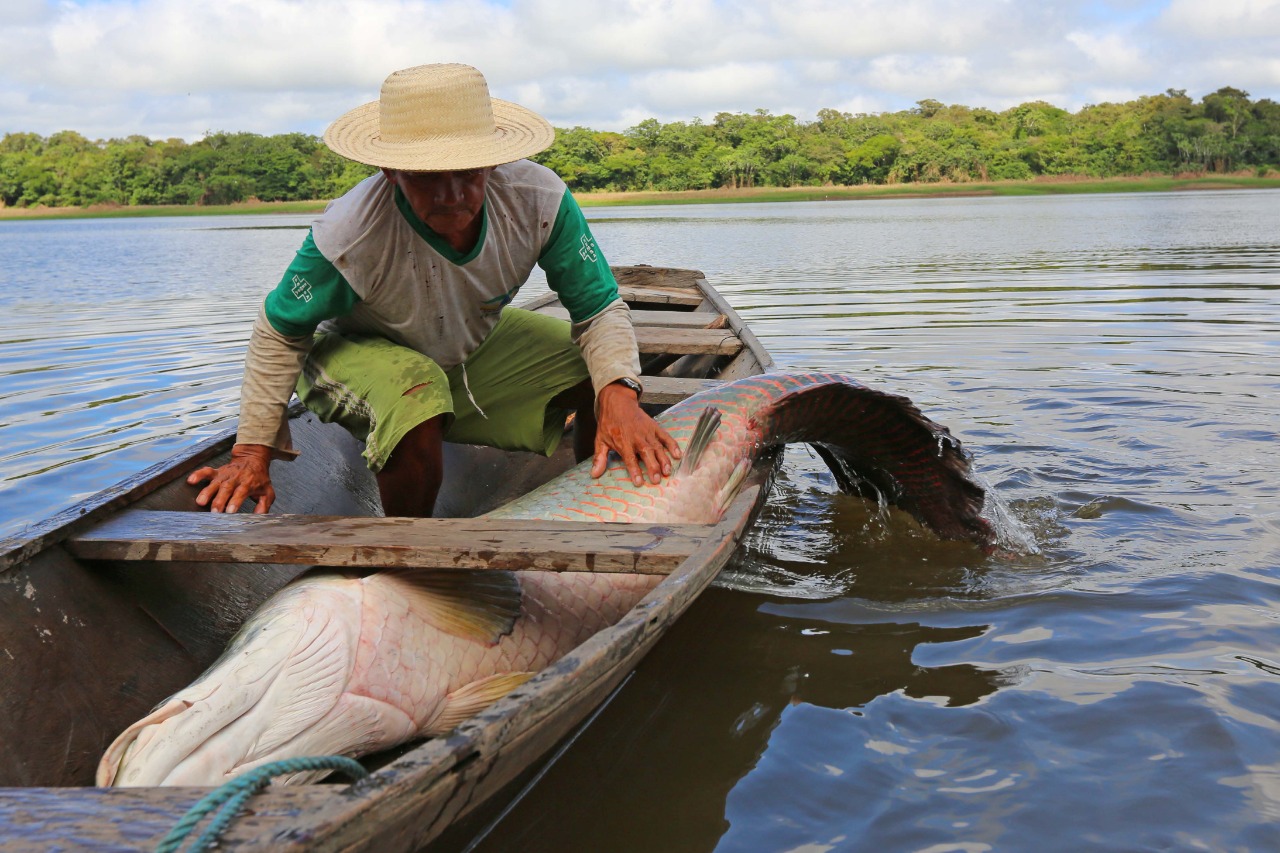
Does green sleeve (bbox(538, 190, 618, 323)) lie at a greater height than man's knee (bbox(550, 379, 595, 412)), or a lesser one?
greater

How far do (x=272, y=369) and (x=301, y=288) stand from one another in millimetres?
257

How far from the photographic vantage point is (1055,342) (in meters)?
7.62

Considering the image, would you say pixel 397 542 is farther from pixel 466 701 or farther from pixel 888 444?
pixel 888 444

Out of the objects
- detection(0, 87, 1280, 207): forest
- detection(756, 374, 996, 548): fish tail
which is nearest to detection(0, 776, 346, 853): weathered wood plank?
detection(756, 374, 996, 548): fish tail

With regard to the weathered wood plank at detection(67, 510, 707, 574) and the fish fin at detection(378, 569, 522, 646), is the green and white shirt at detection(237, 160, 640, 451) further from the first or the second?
the fish fin at detection(378, 569, 522, 646)

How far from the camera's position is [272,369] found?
2.99 meters

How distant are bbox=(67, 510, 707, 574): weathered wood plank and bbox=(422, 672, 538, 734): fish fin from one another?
28 centimetres

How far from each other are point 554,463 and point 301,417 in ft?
3.48

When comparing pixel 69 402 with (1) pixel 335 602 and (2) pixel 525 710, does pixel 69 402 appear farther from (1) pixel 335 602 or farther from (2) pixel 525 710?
(2) pixel 525 710

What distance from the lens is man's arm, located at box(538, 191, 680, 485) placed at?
3.02 m

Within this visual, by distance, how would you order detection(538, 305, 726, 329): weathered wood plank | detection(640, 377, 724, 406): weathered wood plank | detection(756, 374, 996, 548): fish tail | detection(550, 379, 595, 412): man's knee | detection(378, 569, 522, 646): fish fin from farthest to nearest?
detection(538, 305, 726, 329): weathered wood plank → detection(640, 377, 724, 406): weathered wood plank → detection(550, 379, 595, 412): man's knee → detection(756, 374, 996, 548): fish tail → detection(378, 569, 522, 646): fish fin

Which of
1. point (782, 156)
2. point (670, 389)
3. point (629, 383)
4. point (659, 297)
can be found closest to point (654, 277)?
point (659, 297)

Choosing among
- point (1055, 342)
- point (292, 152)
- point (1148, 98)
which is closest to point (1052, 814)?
point (1055, 342)

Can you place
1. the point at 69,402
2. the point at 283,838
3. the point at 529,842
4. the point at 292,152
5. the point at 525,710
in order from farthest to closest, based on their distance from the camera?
the point at 292,152 < the point at 69,402 < the point at 529,842 < the point at 525,710 < the point at 283,838
